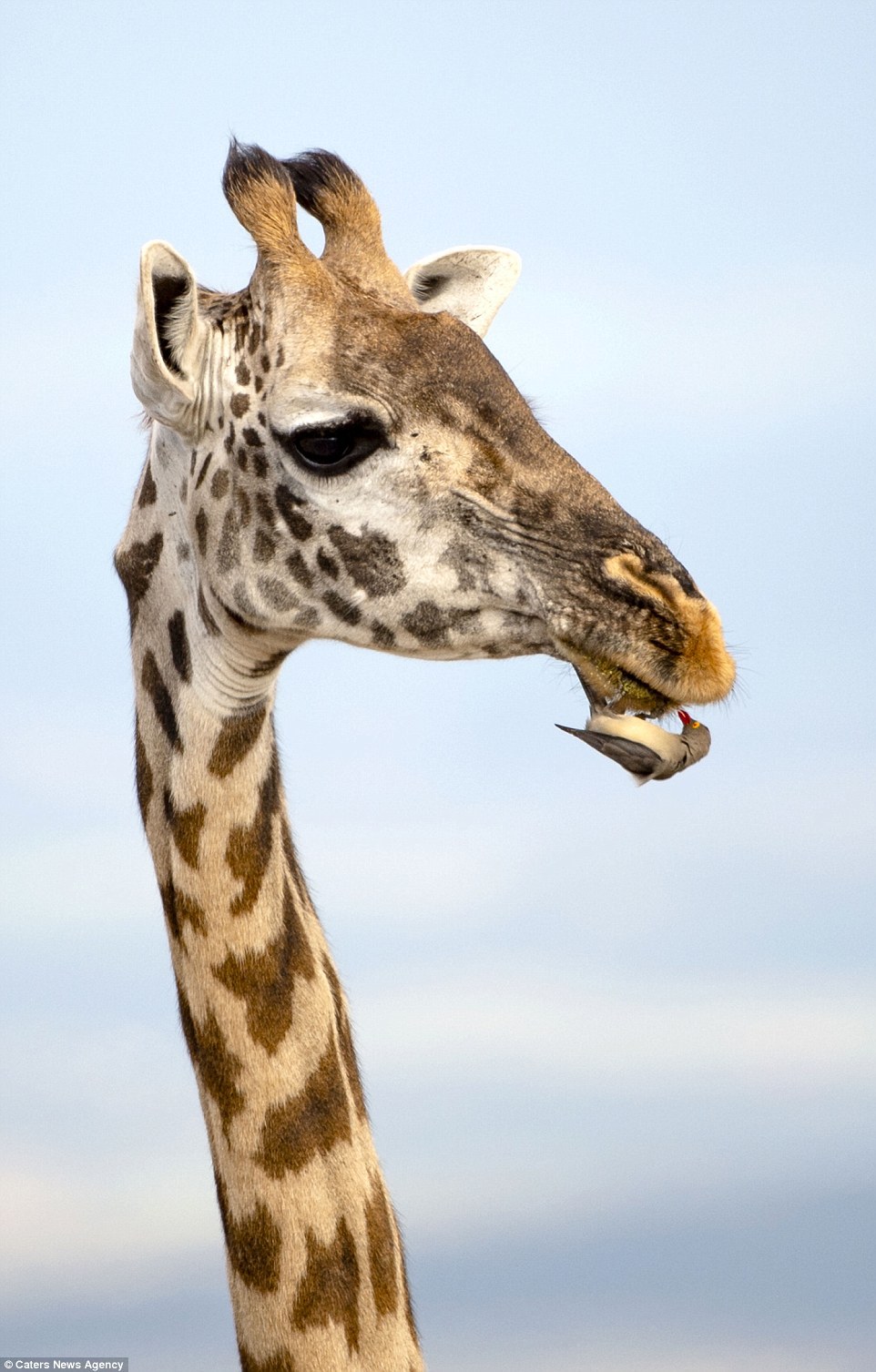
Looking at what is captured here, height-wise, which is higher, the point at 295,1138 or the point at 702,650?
the point at 702,650

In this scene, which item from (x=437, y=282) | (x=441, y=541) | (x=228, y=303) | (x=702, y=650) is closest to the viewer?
(x=702, y=650)

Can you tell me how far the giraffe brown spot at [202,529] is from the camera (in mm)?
6770

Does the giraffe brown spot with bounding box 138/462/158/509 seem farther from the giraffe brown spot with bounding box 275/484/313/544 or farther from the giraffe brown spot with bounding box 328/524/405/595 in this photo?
the giraffe brown spot with bounding box 328/524/405/595

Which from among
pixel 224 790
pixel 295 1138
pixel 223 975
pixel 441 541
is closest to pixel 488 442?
pixel 441 541

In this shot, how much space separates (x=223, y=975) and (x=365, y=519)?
5.85 ft

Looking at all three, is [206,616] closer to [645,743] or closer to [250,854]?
[250,854]

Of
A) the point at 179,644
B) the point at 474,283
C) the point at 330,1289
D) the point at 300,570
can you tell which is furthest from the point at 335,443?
the point at 330,1289

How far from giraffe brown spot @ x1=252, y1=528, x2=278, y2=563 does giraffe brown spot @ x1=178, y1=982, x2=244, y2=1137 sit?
1.71 m

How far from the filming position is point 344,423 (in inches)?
253

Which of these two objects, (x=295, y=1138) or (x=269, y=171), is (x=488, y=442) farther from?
(x=295, y=1138)

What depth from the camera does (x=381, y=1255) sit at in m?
6.52

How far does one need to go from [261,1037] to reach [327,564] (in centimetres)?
178

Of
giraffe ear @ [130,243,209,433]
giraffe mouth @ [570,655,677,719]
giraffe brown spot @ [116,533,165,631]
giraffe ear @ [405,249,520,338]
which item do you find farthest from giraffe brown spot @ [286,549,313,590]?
giraffe ear @ [405,249,520,338]

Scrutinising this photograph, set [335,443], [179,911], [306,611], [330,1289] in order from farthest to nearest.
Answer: [179,911] → [306,611] → [335,443] → [330,1289]
